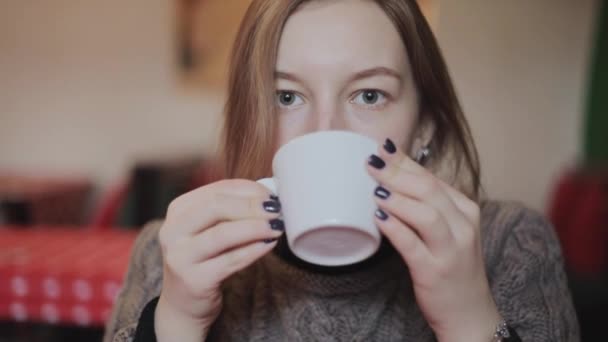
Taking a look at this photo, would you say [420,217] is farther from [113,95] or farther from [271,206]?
[113,95]

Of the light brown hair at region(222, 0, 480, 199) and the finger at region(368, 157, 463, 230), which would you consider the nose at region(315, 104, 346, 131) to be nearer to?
the light brown hair at region(222, 0, 480, 199)

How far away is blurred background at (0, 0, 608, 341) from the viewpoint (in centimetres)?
230

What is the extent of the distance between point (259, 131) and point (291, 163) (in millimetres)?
207

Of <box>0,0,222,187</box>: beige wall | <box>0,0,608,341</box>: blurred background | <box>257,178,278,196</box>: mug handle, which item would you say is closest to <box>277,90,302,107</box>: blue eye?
<box>257,178,278,196</box>: mug handle

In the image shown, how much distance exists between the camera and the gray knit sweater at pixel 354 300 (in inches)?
28.0

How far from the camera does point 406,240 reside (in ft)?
1.57

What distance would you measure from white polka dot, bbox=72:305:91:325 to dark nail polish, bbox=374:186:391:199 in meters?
1.21

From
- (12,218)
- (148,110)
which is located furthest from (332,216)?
(148,110)

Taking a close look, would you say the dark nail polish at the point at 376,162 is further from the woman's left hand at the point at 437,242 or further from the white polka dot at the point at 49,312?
the white polka dot at the point at 49,312

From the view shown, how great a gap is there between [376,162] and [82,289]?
121cm

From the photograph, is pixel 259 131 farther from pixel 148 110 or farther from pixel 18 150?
pixel 18 150

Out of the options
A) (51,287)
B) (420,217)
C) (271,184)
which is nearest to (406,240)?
(420,217)

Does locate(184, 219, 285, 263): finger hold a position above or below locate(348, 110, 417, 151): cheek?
below

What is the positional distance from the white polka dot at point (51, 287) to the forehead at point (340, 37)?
1102 mm
